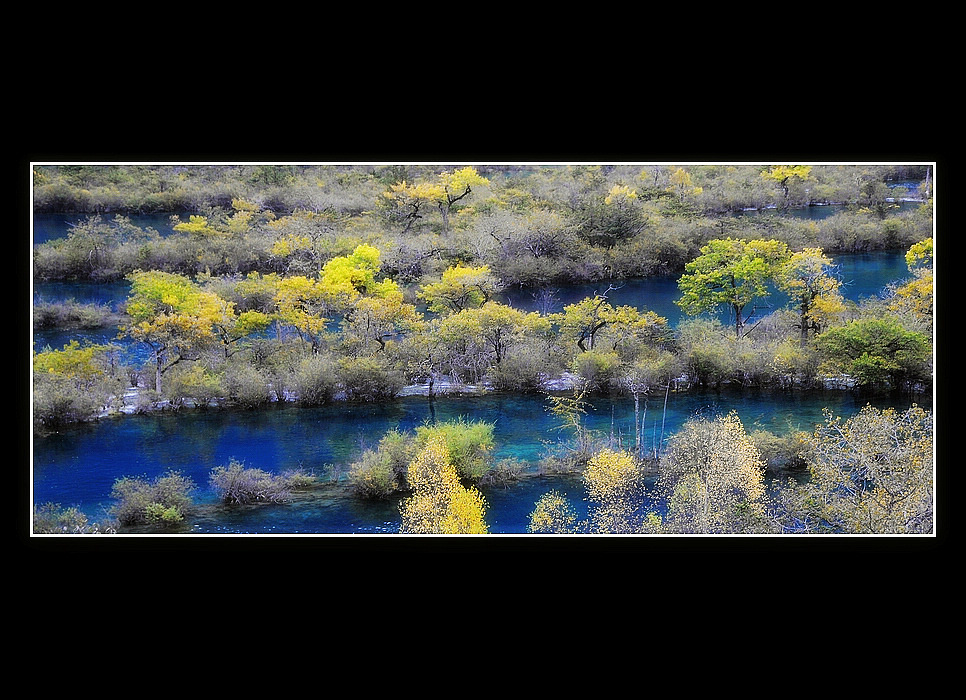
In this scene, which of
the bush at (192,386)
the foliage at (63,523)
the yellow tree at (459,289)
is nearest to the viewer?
the foliage at (63,523)

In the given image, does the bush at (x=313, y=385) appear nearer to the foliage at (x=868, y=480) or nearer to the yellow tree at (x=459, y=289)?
the yellow tree at (x=459, y=289)

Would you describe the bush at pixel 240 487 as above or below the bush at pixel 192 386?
below

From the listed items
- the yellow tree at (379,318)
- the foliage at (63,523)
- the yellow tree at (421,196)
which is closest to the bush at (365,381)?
the yellow tree at (379,318)

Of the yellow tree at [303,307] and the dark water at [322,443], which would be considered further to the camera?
the yellow tree at [303,307]

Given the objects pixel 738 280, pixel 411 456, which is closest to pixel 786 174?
pixel 738 280
